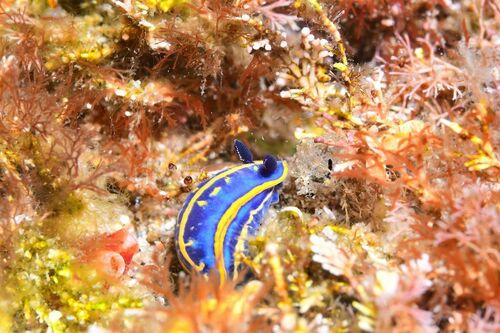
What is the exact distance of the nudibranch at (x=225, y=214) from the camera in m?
3.13

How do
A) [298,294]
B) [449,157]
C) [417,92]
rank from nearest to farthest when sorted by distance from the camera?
[298,294]
[449,157]
[417,92]

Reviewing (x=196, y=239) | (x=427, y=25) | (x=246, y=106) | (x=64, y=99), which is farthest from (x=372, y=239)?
(x=64, y=99)

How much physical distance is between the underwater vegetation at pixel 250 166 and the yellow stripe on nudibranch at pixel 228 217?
0.06 feet

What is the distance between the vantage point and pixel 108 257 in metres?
3.20

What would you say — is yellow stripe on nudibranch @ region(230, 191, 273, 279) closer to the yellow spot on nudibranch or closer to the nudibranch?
the nudibranch

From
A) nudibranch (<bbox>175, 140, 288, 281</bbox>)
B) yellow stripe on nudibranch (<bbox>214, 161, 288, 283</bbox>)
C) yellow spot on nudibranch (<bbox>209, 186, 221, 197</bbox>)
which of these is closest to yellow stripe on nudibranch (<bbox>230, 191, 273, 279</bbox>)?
nudibranch (<bbox>175, 140, 288, 281</bbox>)

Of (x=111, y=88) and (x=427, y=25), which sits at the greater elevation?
(x=427, y=25)

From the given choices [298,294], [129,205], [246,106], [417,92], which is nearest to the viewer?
[298,294]

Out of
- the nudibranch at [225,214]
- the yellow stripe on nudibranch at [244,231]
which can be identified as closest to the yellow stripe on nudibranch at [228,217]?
the nudibranch at [225,214]

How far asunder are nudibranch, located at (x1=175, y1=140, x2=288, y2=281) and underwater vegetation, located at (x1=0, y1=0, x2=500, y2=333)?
2cm

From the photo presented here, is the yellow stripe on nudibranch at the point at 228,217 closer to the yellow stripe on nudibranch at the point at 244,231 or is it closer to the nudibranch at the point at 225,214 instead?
the nudibranch at the point at 225,214

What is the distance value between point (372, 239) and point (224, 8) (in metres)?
1.98

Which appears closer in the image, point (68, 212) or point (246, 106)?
point (68, 212)

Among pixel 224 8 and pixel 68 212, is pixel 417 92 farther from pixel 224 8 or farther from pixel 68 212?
pixel 68 212
